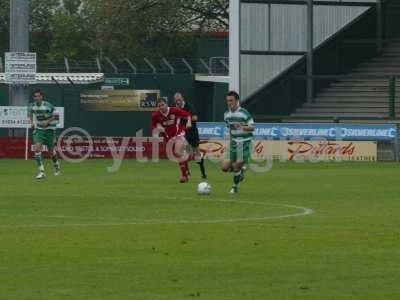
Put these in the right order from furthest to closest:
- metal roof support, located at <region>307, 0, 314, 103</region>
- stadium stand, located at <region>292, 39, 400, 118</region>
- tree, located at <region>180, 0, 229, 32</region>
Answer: tree, located at <region>180, 0, 229, 32</region>, metal roof support, located at <region>307, 0, 314, 103</region>, stadium stand, located at <region>292, 39, 400, 118</region>

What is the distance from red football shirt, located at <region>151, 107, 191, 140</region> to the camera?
101ft

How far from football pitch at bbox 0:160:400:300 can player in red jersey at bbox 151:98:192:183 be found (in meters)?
1.27

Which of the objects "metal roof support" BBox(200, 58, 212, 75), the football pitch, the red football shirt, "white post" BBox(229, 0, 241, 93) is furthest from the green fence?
the football pitch

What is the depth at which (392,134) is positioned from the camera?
152ft

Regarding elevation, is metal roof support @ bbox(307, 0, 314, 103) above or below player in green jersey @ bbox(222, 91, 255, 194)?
above

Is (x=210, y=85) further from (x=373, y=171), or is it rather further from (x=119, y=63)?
(x=373, y=171)

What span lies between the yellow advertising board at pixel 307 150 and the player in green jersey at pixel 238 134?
18.2m

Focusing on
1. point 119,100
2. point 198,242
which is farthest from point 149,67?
point 198,242

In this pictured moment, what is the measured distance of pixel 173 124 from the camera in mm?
31172

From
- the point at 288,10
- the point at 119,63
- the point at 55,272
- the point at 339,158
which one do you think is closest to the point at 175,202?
the point at 55,272

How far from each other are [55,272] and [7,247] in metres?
2.45

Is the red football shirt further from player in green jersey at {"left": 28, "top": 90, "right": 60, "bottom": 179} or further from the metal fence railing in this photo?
the metal fence railing

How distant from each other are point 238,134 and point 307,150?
18676 mm

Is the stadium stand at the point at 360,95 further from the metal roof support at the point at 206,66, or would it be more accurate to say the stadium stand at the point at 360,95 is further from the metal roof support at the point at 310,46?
the metal roof support at the point at 206,66
